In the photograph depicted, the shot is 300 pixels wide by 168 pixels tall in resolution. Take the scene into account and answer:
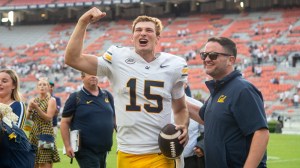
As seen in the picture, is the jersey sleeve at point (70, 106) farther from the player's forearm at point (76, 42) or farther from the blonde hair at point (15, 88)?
the player's forearm at point (76, 42)

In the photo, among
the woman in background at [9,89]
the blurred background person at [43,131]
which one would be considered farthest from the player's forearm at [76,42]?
the blurred background person at [43,131]

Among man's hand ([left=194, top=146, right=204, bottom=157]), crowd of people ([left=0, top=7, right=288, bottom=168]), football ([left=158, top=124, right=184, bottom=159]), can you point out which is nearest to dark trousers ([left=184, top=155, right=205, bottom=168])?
man's hand ([left=194, top=146, right=204, bottom=157])

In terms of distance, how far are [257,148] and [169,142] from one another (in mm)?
839

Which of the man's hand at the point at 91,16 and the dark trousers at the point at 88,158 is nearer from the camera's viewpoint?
the man's hand at the point at 91,16

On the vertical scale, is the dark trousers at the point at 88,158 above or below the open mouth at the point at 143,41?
below

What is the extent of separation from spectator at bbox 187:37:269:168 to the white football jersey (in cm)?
50

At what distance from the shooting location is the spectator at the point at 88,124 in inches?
307

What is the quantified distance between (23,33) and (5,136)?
57546 mm

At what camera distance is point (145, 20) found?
5484 millimetres

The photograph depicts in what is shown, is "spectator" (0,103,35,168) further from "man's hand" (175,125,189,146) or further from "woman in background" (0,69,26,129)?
"man's hand" (175,125,189,146)

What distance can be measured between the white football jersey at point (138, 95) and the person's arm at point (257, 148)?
1001 millimetres

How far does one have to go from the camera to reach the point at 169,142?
5199mm

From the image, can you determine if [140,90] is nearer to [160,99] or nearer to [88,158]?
[160,99]

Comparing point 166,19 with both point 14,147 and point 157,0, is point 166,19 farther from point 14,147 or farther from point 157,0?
point 14,147
